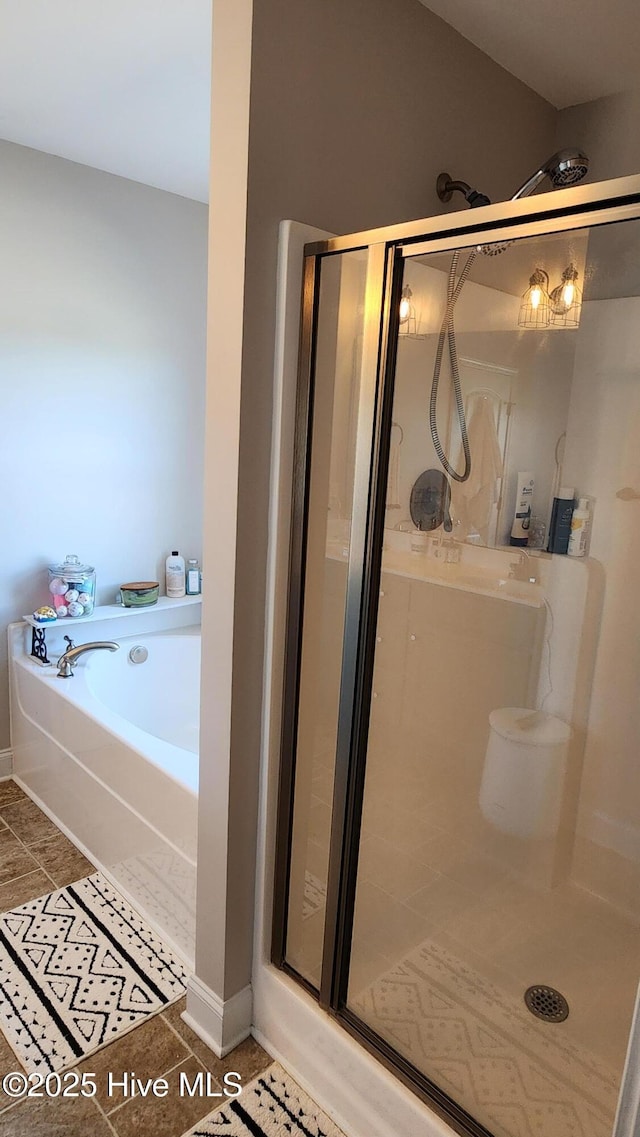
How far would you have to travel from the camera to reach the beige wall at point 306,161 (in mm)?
1400

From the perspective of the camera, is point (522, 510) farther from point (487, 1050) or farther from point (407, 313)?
point (487, 1050)

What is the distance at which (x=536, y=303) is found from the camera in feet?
4.50

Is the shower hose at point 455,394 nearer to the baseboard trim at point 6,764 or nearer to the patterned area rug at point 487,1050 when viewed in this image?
the patterned area rug at point 487,1050

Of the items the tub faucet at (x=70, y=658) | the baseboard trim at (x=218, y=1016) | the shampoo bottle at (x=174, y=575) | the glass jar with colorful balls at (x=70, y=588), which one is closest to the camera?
the baseboard trim at (x=218, y=1016)

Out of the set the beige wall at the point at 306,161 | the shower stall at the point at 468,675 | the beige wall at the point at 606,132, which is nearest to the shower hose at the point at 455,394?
the shower stall at the point at 468,675

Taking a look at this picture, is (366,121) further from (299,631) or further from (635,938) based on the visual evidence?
(635,938)

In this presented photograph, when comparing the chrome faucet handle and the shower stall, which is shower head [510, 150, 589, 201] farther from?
the chrome faucet handle

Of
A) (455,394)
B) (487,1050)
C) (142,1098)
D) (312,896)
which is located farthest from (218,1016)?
(455,394)

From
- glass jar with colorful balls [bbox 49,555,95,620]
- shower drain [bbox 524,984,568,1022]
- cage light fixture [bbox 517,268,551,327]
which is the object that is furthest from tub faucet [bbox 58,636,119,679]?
cage light fixture [bbox 517,268,551,327]

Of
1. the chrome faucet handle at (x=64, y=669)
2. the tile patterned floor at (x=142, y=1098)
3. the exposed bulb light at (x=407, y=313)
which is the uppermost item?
the exposed bulb light at (x=407, y=313)

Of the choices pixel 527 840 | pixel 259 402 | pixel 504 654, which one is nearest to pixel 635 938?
pixel 527 840

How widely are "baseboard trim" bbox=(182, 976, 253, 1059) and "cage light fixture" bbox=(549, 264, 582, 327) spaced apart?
1686 millimetres

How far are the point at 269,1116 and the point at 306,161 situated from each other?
6.63 feet

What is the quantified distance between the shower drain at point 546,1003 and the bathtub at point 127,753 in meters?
0.86
